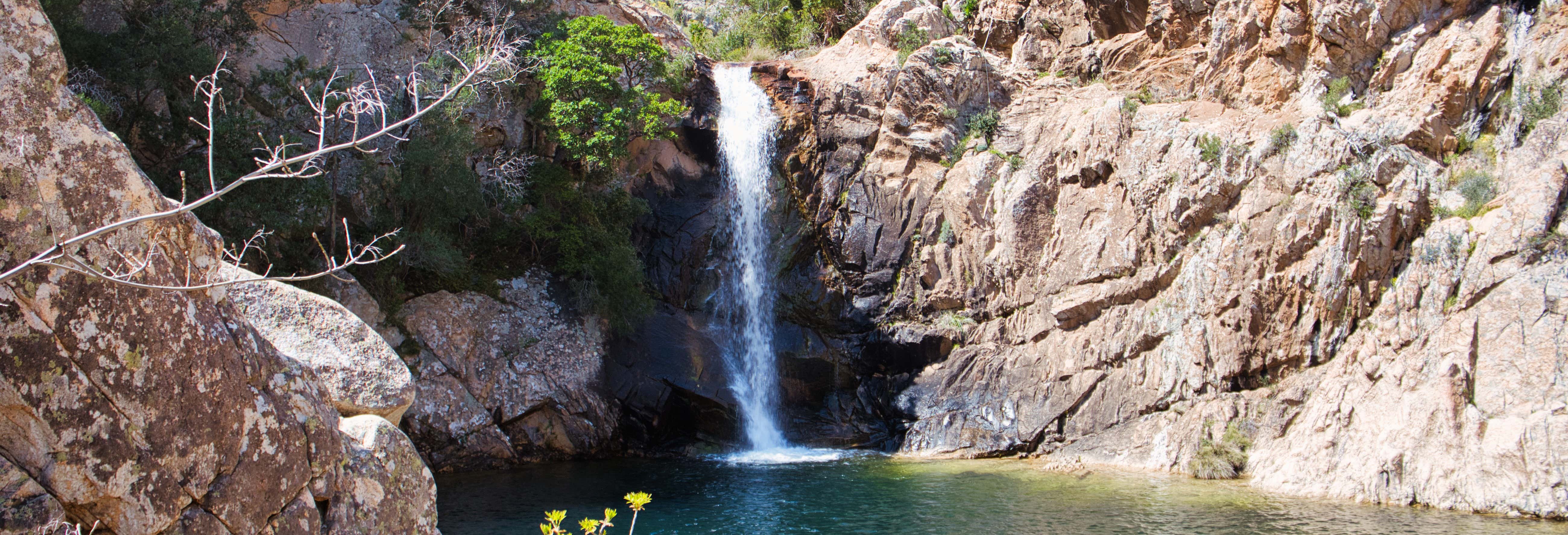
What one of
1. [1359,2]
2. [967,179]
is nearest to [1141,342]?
[967,179]

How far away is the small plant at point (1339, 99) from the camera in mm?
20047

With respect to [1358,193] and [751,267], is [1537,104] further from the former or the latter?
[751,267]

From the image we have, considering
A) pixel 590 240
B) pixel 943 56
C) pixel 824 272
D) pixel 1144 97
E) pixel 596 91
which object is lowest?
pixel 590 240

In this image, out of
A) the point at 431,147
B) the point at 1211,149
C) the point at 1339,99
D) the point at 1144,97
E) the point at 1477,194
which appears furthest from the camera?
the point at 1144,97

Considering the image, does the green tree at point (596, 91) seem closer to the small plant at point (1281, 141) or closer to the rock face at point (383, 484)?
the small plant at point (1281, 141)

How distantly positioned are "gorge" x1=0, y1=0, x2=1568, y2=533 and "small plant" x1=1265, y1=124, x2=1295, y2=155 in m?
0.09

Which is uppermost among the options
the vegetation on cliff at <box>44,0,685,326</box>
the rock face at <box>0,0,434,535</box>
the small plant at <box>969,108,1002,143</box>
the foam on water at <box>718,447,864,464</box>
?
the small plant at <box>969,108,1002,143</box>

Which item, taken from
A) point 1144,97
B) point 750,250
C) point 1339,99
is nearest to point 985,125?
point 1144,97

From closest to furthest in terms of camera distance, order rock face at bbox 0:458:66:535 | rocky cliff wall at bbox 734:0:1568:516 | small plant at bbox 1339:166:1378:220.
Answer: rock face at bbox 0:458:66:535, rocky cliff wall at bbox 734:0:1568:516, small plant at bbox 1339:166:1378:220

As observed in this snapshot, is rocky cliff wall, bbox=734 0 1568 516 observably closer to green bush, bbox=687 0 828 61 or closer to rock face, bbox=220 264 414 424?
green bush, bbox=687 0 828 61

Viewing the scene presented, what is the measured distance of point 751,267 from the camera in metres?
25.8

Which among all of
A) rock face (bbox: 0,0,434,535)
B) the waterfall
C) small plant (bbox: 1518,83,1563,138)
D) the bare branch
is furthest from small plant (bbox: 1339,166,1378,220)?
rock face (bbox: 0,0,434,535)

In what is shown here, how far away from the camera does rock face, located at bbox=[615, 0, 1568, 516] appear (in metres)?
15.2

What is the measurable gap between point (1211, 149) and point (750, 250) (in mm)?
12484
